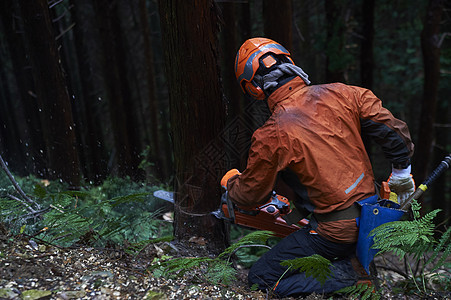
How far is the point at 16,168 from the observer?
6727 millimetres

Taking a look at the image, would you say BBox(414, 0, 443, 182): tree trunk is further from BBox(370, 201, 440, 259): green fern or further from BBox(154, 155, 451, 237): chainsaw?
BBox(370, 201, 440, 259): green fern

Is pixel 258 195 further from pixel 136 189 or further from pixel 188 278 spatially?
pixel 136 189

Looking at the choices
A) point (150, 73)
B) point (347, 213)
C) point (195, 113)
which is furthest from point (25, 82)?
point (347, 213)

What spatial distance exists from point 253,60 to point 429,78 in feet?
23.4

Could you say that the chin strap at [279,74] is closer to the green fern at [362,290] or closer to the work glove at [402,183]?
the work glove at [402,183]

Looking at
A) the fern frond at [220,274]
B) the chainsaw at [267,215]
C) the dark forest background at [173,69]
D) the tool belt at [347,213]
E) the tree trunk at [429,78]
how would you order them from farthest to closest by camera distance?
the tree trunk at [429,78], the dark forest background at [173,69], the chainsaw at [267,215], the tool belt at [347,213], the fern frond at [220,274]

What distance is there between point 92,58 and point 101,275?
11.4m

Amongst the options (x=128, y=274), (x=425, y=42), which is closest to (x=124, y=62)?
(x=425, y=42)

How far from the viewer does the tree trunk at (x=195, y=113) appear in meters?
3.02

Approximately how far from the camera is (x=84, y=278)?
7.36ft

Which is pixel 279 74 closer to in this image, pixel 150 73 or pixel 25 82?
pixel 150 73

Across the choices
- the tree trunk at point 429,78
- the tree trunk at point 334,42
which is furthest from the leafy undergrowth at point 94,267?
the tree trunk at point 429,78

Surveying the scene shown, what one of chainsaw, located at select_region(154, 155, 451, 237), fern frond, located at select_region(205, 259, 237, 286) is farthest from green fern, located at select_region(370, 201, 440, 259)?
fern frond, located at select_region(205, 259, 237, 286)

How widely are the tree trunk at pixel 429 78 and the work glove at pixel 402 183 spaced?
19.7ft
